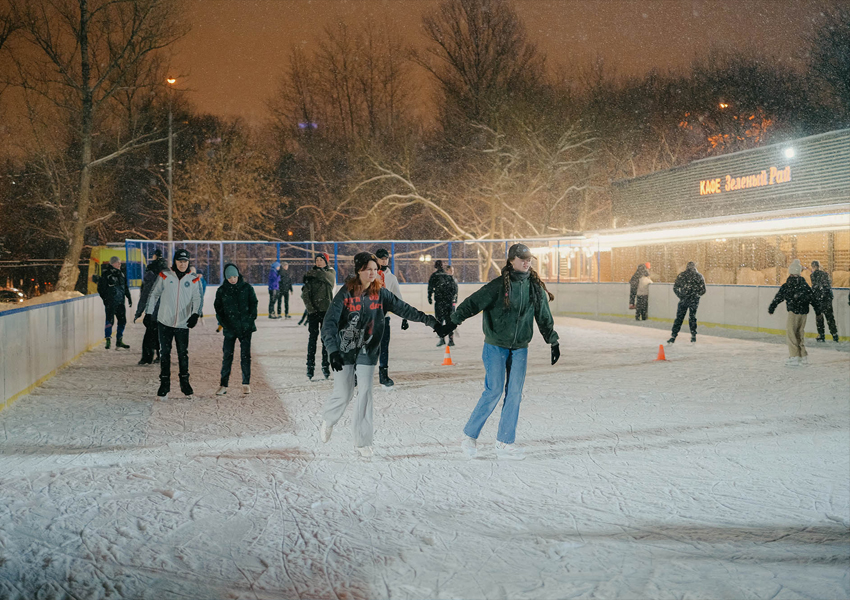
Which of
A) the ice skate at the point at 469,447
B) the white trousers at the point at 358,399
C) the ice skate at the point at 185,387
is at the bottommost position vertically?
the ice skate at the point at 469,447

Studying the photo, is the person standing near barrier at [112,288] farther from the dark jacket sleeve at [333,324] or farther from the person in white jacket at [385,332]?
the dark jacket sleeve at [333,324]

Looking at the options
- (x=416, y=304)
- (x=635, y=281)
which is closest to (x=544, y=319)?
(x=635, y=281)

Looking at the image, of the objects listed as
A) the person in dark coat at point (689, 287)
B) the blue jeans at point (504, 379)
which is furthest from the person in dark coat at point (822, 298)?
the blue jeans at point (504, 379)

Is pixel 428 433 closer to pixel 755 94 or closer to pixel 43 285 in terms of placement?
pixel 43 285

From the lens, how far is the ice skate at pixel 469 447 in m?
6.08

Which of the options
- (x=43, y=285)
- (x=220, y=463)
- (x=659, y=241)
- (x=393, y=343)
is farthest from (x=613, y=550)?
(x=43, y=285)

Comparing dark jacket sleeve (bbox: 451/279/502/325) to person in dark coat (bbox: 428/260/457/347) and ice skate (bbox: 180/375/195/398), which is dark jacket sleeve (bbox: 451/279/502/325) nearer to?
ice skate (bbox: 180/375/195/398)

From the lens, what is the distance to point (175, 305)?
8367 millimetres

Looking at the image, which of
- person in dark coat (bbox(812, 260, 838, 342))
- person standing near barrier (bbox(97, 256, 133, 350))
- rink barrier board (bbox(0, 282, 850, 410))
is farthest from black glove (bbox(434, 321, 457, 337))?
person in dark coat (bbox(812, 260, 838, 342))

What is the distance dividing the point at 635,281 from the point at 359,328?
18.8 meters

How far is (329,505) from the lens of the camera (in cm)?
488

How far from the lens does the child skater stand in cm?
578

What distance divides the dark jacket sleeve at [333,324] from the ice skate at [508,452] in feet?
4.71

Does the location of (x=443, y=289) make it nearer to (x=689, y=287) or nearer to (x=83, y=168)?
(x=689, y=287)
